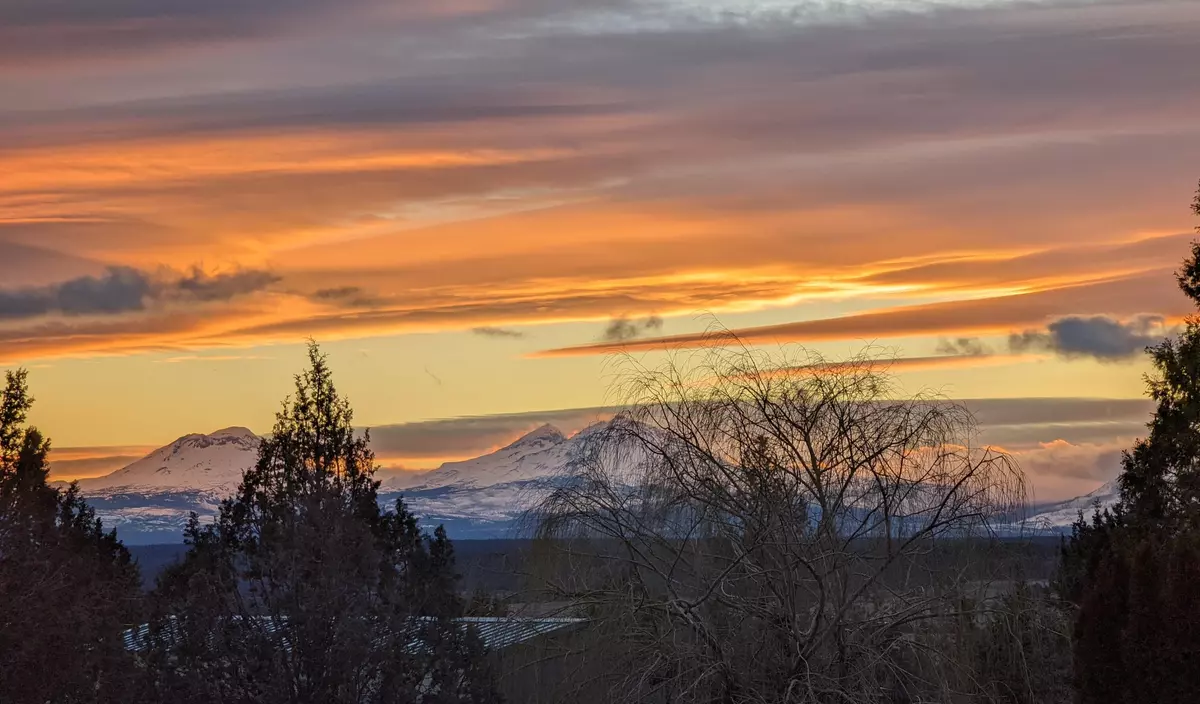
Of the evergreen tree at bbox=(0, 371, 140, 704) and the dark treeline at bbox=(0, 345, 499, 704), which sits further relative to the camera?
the evergreen tree at bbox=(0, 371, 140, 704)

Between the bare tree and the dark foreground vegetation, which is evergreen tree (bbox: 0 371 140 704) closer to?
the dark foreground vegetation

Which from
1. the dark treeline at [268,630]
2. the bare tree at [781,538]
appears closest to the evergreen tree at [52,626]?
the dark treeline at [268,630]

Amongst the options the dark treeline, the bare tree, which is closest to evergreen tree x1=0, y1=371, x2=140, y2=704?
the dark treeline

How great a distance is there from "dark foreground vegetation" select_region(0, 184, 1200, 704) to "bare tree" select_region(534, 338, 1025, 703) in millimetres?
35

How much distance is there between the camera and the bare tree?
19.5 m

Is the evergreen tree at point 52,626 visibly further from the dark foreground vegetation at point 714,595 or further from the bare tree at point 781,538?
the bare tree at point 781,538

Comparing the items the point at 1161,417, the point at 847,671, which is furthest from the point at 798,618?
the point at 1161,417

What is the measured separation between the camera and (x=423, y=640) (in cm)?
2117

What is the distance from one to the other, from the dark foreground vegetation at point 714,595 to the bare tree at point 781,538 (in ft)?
0.11

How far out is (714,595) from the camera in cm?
1975

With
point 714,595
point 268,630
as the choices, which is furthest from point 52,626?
point 714,595

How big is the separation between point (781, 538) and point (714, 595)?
116 centimetres

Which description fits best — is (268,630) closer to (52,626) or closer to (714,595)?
(52,626)

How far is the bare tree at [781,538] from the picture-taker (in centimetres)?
1947
